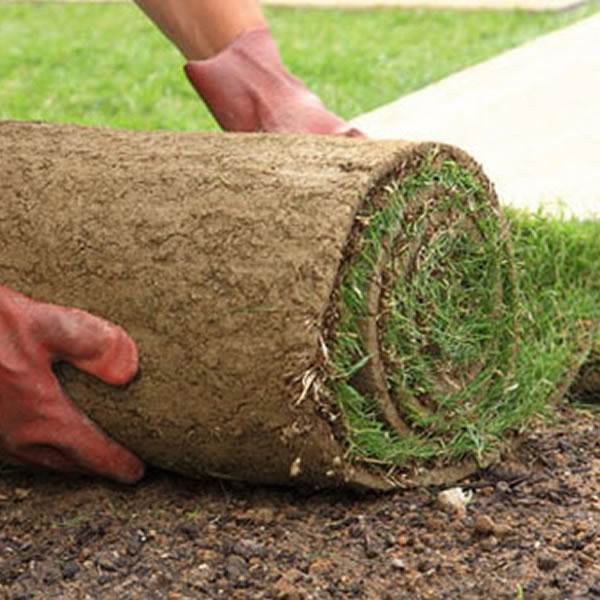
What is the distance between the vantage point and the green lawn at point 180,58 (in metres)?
5.27

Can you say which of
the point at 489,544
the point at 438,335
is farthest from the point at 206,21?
the point at 489,544

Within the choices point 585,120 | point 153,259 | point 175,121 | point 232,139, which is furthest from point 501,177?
point 153,259

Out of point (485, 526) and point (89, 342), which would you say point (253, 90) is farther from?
point (485, 526)

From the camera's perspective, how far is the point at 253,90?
9.04 ft

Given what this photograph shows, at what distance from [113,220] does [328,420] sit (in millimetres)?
484

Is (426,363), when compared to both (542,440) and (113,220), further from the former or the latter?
(113,220)

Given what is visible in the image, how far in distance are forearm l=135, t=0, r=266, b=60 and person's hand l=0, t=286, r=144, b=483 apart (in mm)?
923

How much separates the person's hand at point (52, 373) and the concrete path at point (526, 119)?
1634 mm

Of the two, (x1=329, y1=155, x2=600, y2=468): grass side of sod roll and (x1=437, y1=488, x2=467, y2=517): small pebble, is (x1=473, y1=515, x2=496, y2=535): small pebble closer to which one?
(x1=437, y1=488, x2=467, y2=517): small pebble

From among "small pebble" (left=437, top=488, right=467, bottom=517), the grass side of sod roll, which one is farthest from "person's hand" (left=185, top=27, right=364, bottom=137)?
"small pebble" (left=437, top=488, right=467, bottom=517)

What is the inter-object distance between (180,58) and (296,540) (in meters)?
4.49

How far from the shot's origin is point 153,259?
2096 mm

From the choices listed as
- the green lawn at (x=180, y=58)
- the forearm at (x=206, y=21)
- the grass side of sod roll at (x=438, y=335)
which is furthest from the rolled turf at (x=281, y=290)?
the green lawn at (x=180, y=58)

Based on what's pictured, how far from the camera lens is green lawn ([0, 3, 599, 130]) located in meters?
5.27
